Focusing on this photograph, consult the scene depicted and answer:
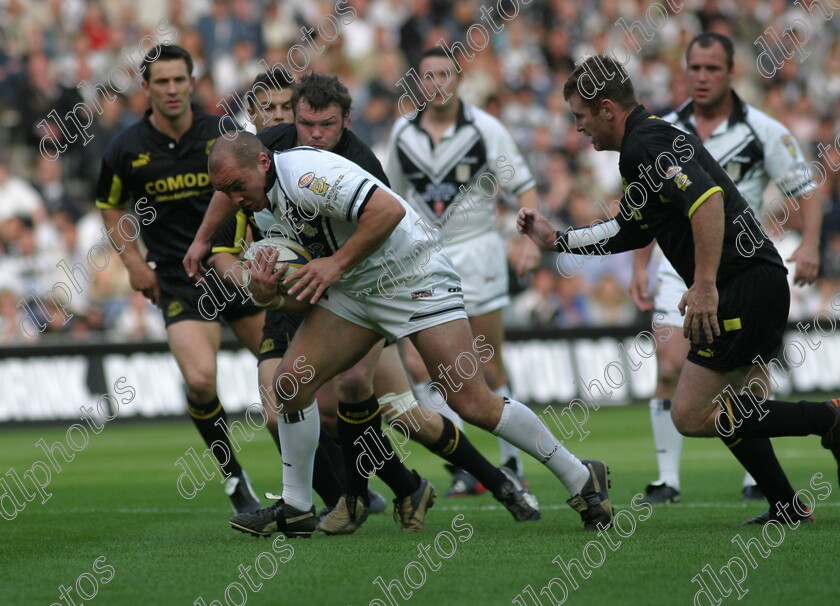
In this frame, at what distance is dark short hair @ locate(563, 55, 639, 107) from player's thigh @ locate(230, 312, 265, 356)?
115 inches

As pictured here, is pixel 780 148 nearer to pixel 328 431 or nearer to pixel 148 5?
pixel 328 431

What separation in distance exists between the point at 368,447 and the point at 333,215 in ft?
4.81

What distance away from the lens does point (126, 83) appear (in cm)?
1862

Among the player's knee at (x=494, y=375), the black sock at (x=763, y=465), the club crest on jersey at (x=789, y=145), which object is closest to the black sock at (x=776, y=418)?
the black sock at (x=763, y=465)

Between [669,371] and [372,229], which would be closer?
[372,229]

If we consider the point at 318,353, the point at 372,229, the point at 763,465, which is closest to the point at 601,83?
the point at 372,229

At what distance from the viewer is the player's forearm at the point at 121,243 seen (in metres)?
7.93

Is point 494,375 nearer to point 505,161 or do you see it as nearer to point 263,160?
point 505,161

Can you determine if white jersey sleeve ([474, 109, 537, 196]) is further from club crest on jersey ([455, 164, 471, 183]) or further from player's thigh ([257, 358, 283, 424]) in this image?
player's thigh ([257, 358, 283, 424])

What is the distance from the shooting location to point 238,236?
7.23 meters

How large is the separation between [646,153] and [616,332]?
9.80 metres

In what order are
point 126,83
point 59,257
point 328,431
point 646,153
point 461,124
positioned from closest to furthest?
point 646,153 < point 328,431 < point 461,124 < point 59,257 < point 126,83

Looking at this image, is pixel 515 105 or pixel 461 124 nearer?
pixel 461 124

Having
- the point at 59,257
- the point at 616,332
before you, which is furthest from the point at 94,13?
the point at 616,332
